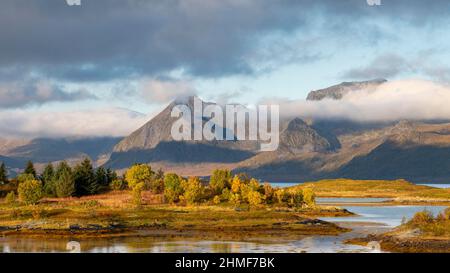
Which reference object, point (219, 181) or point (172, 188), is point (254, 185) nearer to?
point (219, 181)

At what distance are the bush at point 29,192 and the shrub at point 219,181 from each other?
49036 millimetres

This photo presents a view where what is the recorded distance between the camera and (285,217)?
14438 cm

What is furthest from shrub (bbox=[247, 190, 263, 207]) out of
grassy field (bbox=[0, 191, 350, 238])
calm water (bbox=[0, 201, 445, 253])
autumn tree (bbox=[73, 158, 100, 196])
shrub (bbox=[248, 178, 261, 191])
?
calm water (bbox=[0, 201, 445, 253])

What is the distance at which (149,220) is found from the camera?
133375mm

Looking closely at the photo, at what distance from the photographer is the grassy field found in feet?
384

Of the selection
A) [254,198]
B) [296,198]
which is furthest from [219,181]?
[296,198]

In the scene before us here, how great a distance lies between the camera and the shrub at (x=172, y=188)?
177750mm

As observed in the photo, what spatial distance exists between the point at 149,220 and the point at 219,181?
196 feet

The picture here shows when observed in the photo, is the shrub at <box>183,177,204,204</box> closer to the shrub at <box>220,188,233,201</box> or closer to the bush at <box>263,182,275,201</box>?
the shrub at <box>220,188,233,201</box>

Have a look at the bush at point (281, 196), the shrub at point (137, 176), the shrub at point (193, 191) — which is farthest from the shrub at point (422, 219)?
the shrub at point (137, 176)

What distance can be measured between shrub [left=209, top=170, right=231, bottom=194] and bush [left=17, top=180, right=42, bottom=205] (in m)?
49.0

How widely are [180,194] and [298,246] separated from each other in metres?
88.0

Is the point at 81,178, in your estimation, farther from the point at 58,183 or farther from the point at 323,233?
the point at 323,233
